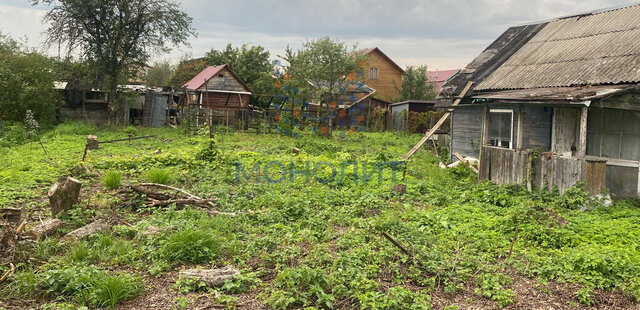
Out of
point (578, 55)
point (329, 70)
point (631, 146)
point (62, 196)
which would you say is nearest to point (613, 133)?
point (631, 146)

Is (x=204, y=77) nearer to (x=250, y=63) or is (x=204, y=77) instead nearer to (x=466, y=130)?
(x=250, y=63)

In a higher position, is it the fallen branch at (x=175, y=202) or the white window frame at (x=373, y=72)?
the white window frame at (x=373, y=72)

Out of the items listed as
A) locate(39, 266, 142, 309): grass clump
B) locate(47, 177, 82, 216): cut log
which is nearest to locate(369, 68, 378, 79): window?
locate(47, 177, 82, 216): cut log

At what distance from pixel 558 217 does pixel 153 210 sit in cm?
689

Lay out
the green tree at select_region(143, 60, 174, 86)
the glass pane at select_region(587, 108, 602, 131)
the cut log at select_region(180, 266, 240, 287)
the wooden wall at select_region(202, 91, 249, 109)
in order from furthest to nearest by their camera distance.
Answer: the green tree at select_region(143, 60, 174, 86) < the wooden wall at select_region(202, 91, 249, 109) < the glass pane at select_region(587, 108, 602, 131) < the cut log at select_region(180, 266, 240, 287)

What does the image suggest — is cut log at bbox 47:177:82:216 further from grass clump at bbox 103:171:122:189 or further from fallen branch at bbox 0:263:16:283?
fallen branch at bbox 0:263:16:283

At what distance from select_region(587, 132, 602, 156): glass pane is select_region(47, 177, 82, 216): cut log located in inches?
430

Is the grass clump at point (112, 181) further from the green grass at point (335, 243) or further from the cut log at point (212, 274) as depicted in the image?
the cut log at point (212, 274)

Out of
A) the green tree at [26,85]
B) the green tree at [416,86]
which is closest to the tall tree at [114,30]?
the green tree at [26,85]

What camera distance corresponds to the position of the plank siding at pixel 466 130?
596 inches

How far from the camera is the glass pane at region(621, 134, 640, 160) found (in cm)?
1011

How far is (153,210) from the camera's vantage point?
7922 mm

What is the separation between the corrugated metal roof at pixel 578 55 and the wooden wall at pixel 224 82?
825 inches

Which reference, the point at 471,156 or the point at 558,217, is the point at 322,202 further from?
the point at 471,156
